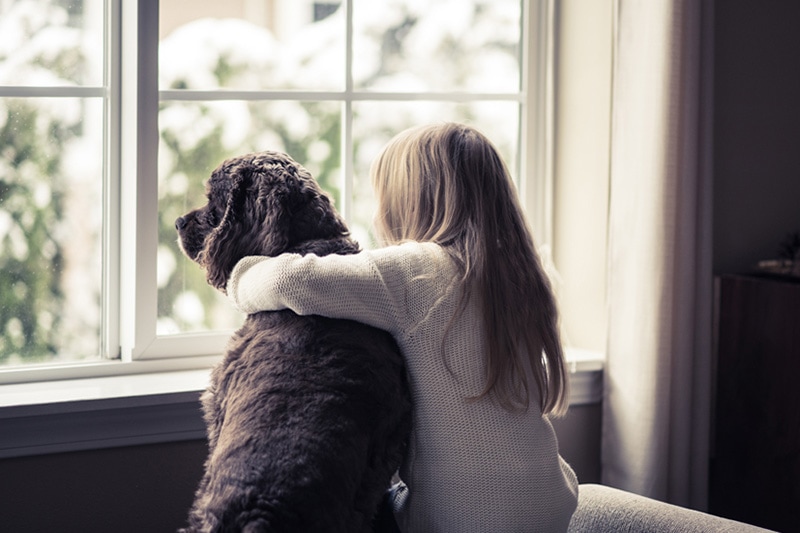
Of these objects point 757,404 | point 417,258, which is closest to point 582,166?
point 757,404

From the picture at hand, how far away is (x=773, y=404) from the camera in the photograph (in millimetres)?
2221

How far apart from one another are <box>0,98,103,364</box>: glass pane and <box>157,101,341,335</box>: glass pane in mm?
136

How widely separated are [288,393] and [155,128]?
89cm

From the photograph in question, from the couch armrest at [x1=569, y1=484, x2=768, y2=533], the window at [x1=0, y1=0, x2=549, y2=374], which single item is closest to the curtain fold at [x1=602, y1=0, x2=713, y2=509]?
the couch armrest at [x1=569, y1=484, x2=768, y2=533]

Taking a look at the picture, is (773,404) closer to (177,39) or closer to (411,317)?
(411,317)

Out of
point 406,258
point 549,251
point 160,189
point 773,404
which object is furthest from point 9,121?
point 773,404

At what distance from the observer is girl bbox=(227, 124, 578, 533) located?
1429 mm

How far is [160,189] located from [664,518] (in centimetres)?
120

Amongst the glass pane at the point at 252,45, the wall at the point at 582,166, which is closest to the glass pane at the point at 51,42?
the glass pane at the point at 252,45

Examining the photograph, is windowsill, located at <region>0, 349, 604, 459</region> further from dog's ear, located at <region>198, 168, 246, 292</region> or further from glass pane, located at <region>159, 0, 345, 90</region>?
glass pane, located at <region>159, 0, 345, 90</region>

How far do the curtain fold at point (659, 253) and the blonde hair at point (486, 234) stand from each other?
618 millimetres

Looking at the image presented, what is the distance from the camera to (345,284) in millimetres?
1370

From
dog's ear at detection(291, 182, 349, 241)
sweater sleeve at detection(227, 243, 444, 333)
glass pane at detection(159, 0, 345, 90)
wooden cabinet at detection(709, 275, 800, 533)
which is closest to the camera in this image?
sweater sleeve at detection(227, 243, 444, 333)

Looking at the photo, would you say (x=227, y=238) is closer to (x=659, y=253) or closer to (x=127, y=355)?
(x=127, y=355)
